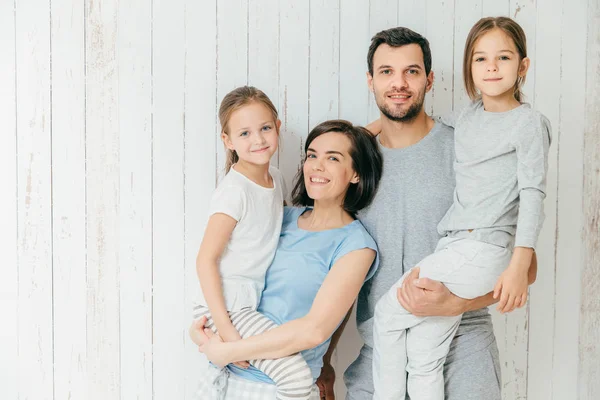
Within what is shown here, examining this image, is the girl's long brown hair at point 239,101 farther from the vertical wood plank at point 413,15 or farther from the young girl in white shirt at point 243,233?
the vertical wood plank at point 413,15

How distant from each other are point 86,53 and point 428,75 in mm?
1218

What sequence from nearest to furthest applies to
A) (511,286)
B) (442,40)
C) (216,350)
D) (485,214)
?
(511,286) → (485,214) → (216,350) → (442,40)

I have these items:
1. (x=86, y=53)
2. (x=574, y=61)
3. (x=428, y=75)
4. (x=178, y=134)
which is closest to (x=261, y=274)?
(x=178, y=134)

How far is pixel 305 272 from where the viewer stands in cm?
184

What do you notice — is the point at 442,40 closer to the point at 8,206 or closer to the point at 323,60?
the point at 323,60

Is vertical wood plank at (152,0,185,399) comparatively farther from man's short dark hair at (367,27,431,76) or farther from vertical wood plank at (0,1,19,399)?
man's short dark hair at (367,27,431,76)

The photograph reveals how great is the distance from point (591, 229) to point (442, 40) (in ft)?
3.08

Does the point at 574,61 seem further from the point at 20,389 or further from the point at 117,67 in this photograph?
the point at 20,389

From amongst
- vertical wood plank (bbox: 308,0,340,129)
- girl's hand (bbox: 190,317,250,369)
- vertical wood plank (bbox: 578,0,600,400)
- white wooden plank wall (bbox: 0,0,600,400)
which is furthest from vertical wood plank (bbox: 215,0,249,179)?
vertical wood plank (bbox: 578,0,600,400)

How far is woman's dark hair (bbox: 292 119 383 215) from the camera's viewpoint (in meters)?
1.92

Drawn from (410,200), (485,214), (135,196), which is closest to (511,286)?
(485,214)

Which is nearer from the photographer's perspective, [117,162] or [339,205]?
[339,205]

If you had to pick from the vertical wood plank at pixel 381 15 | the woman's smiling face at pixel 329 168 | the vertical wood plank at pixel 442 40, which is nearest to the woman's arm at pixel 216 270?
the woman's smiling face at pixel 329 168

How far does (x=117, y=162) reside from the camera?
215cm
